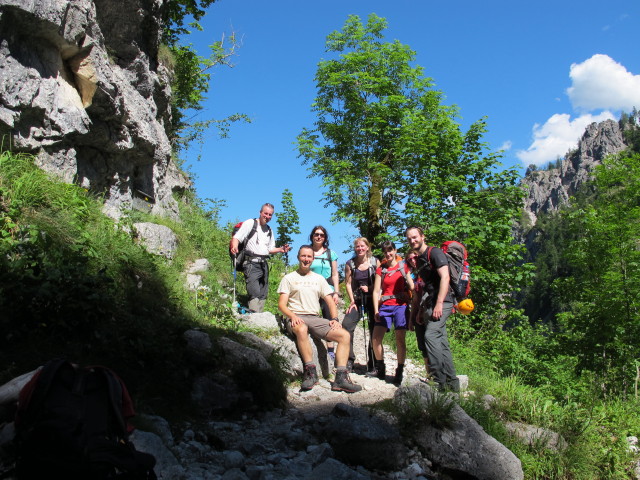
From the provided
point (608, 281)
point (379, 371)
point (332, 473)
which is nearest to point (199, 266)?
point (379, 371)

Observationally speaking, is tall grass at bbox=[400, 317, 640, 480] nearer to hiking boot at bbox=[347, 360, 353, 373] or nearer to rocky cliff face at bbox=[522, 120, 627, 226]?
hiking boot at bbox=[347, 360, 353, 373]

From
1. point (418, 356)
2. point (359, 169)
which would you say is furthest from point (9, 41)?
point (359, 169)

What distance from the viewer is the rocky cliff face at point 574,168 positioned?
171m

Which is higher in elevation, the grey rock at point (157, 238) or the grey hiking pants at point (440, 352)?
the grey rock at point (157, 238)

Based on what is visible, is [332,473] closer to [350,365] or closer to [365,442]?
[365,442]

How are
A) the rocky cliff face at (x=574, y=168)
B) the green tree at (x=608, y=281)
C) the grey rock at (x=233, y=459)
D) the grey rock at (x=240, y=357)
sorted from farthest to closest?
the rocky cliff face at (x=574, y=168), the green tree at (x=608, y=281), the grey rock at (x=240, y=357), the grey rock at (x=233, y=459)

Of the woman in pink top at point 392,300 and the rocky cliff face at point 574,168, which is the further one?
the rocky cliff face at point 574,168

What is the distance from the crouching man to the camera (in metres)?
5.77

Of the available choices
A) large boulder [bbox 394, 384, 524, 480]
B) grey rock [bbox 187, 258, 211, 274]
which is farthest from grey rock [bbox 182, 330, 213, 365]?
grey rock [bbox 187, 258, 211, 274]

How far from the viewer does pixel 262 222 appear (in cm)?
795

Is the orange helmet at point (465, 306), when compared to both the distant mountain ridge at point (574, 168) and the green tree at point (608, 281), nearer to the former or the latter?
the green tree at point (608, 281)

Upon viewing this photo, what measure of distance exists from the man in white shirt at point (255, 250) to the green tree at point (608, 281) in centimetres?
626

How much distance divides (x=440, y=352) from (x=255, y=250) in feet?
12.1

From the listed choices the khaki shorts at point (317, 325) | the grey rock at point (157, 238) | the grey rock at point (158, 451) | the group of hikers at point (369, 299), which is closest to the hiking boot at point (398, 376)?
the group of hikers at point (369, 299)
